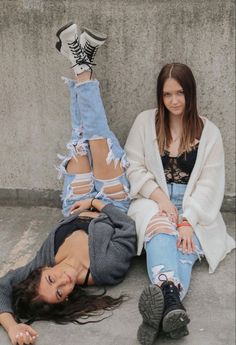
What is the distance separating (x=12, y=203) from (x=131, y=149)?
3.65 feet

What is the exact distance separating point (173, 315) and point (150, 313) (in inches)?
4.4

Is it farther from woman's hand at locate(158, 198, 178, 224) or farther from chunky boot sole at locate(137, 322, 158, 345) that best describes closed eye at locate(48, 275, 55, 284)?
woman's hand at locate(158, 198, 178, 224)

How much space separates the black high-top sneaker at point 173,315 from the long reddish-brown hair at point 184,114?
3.54 ft

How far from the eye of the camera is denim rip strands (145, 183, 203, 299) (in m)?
3.27

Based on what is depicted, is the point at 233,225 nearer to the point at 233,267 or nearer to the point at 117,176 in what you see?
the point at 233,267

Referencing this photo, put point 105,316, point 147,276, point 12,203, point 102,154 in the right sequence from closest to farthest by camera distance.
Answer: point 105,316 < point 147,276 < point 102,154 < point 12,203

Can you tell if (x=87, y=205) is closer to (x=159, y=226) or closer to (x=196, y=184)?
(x=159, y=226)

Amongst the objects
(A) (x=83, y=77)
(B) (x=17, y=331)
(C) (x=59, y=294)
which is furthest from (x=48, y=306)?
(A) (x=83, y=77)

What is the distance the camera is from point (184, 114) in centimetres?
379

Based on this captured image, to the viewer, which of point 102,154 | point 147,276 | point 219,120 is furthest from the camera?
point 219,120

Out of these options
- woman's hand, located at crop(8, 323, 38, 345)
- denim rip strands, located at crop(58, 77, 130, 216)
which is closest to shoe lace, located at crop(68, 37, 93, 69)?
denim rip strands, located at crop(58, 77, 130, 216)

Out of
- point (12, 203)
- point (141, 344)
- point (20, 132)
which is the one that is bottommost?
point (141, 344)

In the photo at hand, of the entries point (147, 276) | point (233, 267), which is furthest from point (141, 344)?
point (233, 267)

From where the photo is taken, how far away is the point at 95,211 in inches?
150
